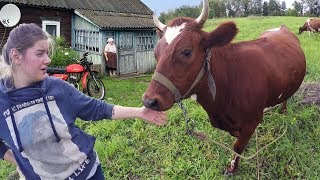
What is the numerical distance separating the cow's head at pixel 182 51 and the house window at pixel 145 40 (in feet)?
47.1

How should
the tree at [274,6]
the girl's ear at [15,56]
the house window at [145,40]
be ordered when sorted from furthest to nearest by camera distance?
the tree at [274,6], the house window at [145,40], the girl's ear at [15,56]

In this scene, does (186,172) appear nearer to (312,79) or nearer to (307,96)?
(307,96)

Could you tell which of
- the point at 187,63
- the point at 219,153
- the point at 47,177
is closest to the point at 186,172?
the point at 219,153

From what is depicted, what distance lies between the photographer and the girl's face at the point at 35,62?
2.25m

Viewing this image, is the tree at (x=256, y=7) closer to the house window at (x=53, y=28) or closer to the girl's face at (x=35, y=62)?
the house window at (x=53, y=28)

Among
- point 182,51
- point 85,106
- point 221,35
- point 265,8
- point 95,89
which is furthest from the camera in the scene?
point 265,8

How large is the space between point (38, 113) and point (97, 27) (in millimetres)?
13620

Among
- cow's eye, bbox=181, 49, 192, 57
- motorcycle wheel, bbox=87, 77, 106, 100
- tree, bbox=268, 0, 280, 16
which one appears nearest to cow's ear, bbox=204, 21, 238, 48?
cow's eye, bbox=181, 49, 192, 57

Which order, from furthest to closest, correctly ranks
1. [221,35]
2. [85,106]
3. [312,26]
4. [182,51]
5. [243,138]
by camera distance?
[312,26] → [243,138] → [221,35] → [182,51] → [85,106]

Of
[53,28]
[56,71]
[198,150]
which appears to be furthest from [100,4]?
[198,150]

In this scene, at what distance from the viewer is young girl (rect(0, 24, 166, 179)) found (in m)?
2.26

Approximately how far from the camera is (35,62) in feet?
7.41

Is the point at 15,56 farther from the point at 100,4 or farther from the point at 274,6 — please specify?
the point at 274,6

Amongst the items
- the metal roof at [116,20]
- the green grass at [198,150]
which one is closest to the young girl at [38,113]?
the green grass at [198,150]
